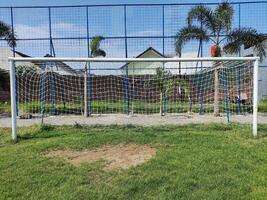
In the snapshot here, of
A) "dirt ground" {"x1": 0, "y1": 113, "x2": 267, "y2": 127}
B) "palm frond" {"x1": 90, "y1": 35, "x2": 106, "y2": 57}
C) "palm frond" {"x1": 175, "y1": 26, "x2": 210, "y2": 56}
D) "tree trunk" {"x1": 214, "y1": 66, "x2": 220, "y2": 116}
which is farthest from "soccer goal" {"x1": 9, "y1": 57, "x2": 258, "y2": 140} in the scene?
"palm frond" {"x1": 175, "y1": 26, "x2": 210, "y2": 56}

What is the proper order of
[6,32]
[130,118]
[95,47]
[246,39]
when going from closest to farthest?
[130,118] → [246,39] → [95,47] → [6,32]

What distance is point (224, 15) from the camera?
16.8m

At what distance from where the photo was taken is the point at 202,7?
56.3 ft

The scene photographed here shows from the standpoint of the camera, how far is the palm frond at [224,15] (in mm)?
16812

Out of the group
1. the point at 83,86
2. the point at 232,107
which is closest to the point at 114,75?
the point at 83,86

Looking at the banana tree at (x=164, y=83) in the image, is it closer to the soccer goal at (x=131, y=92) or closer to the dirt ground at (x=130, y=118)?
the soccer goal at (x=131, y=92)

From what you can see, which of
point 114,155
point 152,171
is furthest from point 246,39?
point 152,171

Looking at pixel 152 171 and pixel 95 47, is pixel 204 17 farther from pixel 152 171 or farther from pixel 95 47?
pixel 152 171

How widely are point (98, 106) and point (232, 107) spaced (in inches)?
224

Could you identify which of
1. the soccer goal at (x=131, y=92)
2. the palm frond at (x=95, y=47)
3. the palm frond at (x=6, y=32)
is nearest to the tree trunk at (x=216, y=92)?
the soccer goal at (x=131, y=92)

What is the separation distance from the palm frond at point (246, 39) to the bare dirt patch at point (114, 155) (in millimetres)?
9924

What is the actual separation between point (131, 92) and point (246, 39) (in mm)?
5391

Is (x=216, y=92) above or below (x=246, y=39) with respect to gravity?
below

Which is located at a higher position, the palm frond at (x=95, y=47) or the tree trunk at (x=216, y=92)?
the palm frond at (x=95, y=47)
